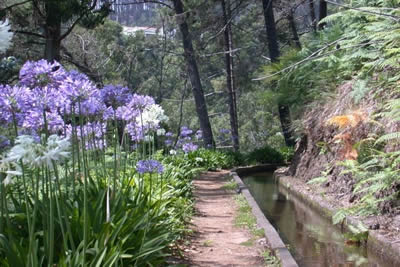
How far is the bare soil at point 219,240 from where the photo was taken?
548 centimetres

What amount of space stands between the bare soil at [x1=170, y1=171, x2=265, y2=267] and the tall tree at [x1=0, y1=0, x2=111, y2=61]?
7805 mm

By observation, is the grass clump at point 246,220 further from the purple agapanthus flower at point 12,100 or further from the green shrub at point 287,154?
the green shrub at point 287,154

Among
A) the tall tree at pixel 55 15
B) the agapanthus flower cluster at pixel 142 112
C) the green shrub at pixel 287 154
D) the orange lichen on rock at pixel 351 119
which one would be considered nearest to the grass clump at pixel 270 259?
the agapanthus flower cluster at pixel 142 112

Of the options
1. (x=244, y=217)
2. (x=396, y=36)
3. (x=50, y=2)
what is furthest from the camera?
(x=50, y=2)

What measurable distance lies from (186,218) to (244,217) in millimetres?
933

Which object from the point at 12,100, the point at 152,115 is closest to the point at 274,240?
the point at 152,115

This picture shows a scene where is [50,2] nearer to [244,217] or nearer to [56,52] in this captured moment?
[56,52]

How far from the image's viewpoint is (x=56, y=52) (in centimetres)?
1702

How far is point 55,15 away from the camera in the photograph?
1581 centimetres

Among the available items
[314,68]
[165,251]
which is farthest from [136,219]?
[314,68]

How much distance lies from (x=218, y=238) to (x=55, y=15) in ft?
36.8

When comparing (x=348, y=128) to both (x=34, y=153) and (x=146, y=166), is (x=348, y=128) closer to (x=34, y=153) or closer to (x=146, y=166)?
(x=146, y=166)

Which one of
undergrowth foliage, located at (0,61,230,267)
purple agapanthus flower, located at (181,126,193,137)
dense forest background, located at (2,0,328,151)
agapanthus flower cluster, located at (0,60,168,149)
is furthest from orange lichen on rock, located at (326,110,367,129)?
purple agapanthus flower, located at (181,126,193,137)

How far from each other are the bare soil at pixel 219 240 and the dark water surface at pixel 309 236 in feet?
2.04
